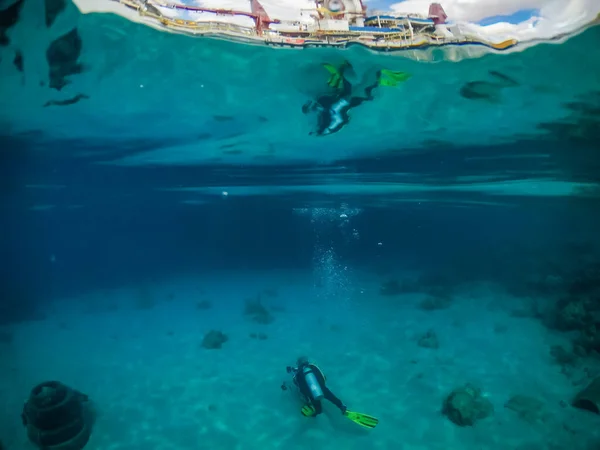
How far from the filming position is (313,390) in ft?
30.2

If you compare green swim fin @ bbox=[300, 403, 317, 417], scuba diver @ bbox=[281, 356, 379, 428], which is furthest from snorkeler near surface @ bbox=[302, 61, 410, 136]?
green swim fin @ bbox=[300, 403, 317, 417]

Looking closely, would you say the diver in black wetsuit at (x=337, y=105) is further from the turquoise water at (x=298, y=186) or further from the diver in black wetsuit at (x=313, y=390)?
the diver in black wetsuit at (x=313, y=390)

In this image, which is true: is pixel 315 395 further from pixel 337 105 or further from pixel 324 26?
pixel 324 26

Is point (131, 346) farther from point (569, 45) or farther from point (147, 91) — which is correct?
point (569, 45)

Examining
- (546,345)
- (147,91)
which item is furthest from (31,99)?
(546,345)

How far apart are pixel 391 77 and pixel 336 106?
194 centimetres

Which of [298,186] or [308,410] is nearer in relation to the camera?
[308,410]

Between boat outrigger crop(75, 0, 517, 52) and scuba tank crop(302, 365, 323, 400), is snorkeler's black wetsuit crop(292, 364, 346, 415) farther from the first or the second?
boat outrigger crop(75, 0, 517, 52)

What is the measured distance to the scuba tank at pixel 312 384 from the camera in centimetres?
914

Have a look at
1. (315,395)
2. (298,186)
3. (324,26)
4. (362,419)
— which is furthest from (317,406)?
(298,186)

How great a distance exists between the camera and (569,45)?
8.19 m

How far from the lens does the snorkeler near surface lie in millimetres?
9211

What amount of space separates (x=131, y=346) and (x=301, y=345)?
7.98m

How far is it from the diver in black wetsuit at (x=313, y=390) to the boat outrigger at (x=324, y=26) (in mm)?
8188
